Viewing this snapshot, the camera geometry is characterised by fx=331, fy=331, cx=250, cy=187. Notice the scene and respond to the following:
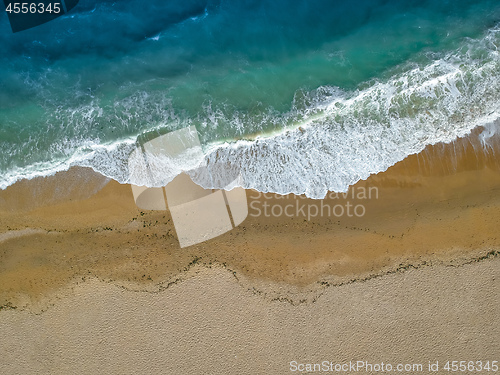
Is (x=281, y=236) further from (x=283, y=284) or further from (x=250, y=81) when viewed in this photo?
(x=250, y=81)

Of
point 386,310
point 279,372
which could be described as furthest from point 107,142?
point 386,310

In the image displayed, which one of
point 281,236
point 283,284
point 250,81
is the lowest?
point 283,284

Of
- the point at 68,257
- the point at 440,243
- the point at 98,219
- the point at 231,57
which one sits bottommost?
the point at 440,243

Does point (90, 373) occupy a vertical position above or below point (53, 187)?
below

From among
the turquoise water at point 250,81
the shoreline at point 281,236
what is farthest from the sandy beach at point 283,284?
the turquoise water at point 250,81

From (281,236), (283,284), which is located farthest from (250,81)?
(283,284)

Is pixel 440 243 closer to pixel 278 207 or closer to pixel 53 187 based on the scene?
pixel 278 207
